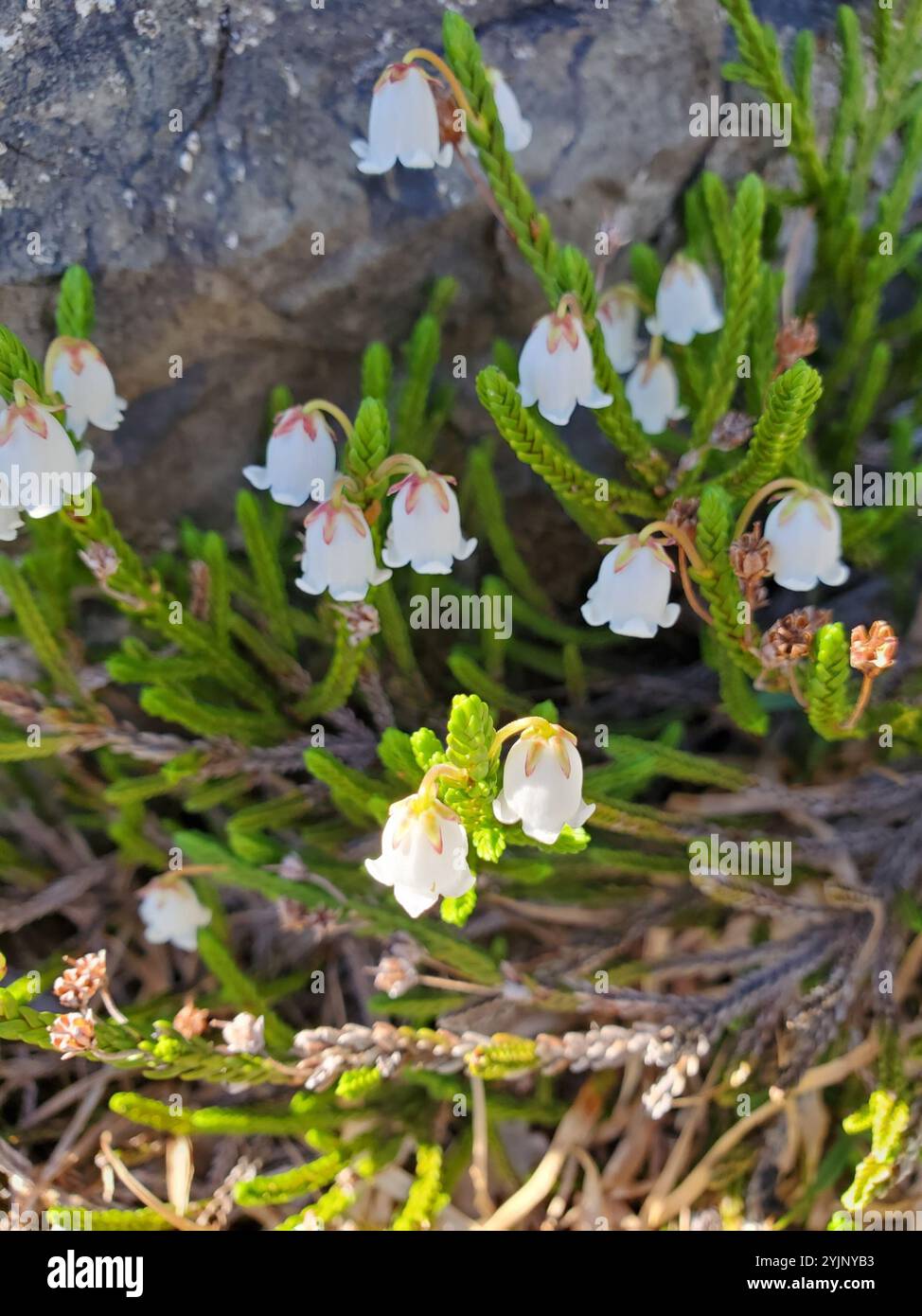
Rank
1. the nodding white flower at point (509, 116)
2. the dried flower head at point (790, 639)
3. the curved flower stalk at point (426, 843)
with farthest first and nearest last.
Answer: the nodding white flower at point (509, 116) → the dried flower head at point (790, 639) → the curved flower stalk at point (426, 843)

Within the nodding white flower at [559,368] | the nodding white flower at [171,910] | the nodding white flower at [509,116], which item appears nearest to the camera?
the nodding white flower at [559,368]

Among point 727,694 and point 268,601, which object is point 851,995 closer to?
point 727,694

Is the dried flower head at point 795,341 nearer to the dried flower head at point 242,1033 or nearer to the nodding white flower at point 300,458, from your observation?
the nodding white flower at point 300,458

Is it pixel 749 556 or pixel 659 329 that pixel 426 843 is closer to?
pixel 749 556

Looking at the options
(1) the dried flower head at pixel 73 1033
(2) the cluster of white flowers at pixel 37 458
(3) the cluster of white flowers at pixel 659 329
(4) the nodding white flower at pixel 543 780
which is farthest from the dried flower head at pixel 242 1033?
(3) the cluster of white flowers at pixel 659 329

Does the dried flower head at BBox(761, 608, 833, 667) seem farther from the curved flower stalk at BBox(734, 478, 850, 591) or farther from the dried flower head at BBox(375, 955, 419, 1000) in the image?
the dried flower head at BBox(375, 955, 419, 1000)

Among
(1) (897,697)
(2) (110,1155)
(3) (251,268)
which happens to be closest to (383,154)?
(3) (251,268)

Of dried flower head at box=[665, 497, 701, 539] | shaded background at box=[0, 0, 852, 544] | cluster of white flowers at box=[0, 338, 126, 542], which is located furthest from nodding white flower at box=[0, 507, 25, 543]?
dried flower head at box=[665, 497, 701, 539]

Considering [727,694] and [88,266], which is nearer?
[727,694]
